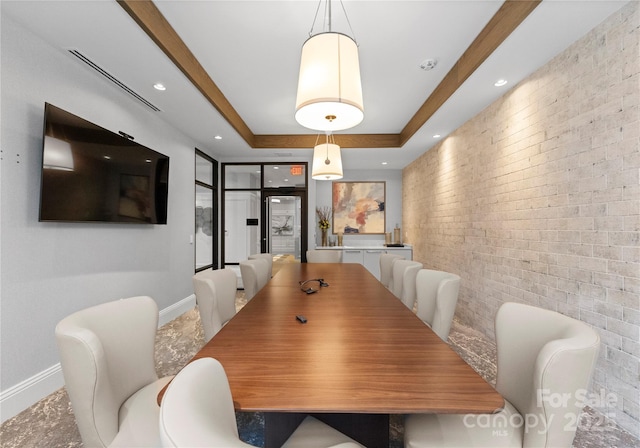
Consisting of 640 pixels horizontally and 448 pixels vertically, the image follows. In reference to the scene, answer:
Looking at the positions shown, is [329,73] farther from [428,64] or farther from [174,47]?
[428,64]

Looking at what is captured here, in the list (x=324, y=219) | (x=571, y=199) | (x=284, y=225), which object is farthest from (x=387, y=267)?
(x=324, y=219)

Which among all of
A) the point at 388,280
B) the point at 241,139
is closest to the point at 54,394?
the point at 388,280

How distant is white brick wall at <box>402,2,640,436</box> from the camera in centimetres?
189

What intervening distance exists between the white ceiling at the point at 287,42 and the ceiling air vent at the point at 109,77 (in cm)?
5

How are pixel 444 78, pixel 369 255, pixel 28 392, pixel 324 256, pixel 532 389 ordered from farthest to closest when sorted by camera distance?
pixel 369 255 < pixel 324 256 < pixel 444 78 < pixel 28 392 < pixel 532 389

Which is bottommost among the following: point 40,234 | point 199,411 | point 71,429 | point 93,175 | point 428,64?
point 71,429

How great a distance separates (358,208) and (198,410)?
6538mm

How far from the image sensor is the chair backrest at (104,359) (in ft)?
3.49

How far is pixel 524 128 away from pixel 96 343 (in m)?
3.56

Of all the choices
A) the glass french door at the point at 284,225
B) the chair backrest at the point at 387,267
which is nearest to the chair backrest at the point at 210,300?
the chair backrest at the point at 387,267

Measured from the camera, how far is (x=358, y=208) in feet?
23.1

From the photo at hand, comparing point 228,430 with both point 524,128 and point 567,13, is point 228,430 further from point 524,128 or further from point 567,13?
point 524,128

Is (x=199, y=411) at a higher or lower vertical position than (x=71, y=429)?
higher

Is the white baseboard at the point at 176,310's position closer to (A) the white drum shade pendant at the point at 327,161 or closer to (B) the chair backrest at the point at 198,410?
(A) the white drum shade pendant at the point at 327,161
